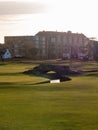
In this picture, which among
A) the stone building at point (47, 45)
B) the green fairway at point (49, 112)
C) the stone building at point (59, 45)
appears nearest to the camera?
the green fairway at point (49, 112)

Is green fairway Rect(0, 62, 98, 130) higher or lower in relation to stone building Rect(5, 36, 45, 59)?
higher

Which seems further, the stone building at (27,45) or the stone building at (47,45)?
the stone building at (27,45)

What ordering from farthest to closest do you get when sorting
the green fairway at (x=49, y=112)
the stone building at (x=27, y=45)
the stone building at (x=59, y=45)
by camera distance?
the stone building at (x=27, y=45)
the stone building at (x=59, y=45)
the green fairway at (x=49, y=112)

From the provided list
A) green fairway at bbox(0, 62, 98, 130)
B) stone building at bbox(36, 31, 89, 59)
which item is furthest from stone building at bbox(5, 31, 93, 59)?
green fairway at bbox(0, 62, 98, 130)

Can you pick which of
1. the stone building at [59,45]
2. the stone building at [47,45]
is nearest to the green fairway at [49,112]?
the stone building at [59,45]

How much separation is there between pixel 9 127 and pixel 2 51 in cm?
13831

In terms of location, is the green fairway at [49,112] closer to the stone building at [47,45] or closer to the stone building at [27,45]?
the stone building at [47,45]

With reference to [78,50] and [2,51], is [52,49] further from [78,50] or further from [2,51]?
[2,51]

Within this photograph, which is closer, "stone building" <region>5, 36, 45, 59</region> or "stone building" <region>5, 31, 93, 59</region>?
"stone building" <region>5, 31, 93, 59</region>

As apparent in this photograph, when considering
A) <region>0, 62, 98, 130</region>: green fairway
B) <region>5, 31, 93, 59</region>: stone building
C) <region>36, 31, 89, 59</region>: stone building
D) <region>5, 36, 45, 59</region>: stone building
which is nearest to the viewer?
<region>0, 62, 98, 130</region>: green fairway

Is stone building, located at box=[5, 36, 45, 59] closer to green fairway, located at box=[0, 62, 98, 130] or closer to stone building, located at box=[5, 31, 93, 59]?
stone building, located at box=[5, 31, 93, 59]

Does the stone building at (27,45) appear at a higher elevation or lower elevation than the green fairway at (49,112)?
lower

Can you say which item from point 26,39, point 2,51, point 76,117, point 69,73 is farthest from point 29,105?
point 26,39

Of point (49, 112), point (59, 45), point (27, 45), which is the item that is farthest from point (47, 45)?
point (49, 112)
